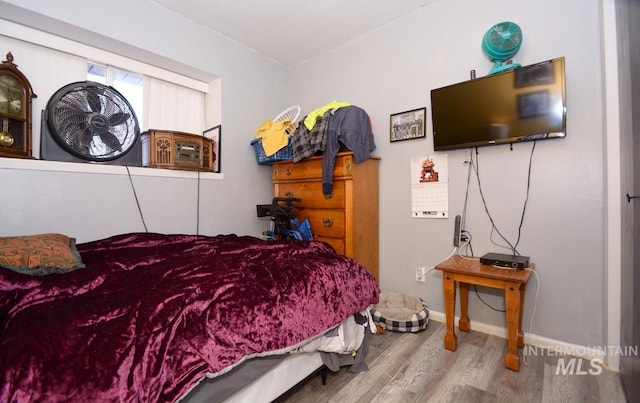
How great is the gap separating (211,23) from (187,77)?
1.68 feet

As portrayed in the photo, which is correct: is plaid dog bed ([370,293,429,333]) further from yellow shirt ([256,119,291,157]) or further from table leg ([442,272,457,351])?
yellow shirt ([256,119,291,157])

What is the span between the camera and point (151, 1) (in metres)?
2.16

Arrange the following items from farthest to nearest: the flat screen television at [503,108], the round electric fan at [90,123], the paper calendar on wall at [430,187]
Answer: the paper calendar on wall at [430,187]
the round electric fan at [90,123]
the flat screen television at [503,108]

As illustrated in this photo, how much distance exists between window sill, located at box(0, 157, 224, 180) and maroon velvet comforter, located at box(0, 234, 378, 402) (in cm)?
87

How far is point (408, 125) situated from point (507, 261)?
1.23 metres

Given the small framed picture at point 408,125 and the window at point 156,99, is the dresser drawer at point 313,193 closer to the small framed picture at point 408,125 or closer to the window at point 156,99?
the small framed picture at point 408,125

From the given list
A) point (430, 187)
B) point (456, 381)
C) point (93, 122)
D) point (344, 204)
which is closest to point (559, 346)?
point (456, 381)

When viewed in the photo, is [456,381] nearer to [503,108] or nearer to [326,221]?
[326,221]

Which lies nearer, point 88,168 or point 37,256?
point 37,256

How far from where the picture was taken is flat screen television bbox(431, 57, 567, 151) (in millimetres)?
1615

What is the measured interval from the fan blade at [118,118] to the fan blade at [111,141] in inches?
3.4

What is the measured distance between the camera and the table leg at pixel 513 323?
150 centimetres

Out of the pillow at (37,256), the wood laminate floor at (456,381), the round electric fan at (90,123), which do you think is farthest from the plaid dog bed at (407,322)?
the round electric fan at (90,123)

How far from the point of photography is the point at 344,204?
2.22 m
